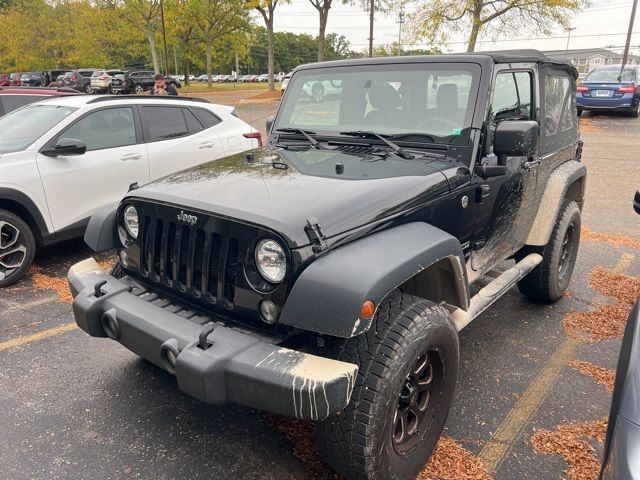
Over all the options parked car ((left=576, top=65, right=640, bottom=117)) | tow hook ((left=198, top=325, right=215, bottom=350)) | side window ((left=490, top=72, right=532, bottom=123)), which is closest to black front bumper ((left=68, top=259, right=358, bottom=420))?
tow hook ((left=198, top=325, right=215, bottom=350))

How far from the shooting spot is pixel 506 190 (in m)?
3.34

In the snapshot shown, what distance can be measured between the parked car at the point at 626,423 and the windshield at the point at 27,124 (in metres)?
5.20

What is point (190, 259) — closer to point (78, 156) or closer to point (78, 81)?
point (78, 156)

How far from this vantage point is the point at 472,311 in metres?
2.95

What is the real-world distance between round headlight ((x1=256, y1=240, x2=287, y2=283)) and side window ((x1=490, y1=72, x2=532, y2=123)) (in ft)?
5.90

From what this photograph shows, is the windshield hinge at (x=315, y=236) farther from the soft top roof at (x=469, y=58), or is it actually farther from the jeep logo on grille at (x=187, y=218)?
the soft top roof at (x=469, y=58)

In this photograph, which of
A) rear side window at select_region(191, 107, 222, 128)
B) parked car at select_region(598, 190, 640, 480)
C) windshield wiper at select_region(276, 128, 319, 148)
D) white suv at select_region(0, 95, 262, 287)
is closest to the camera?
parked car at select_region(598, 190, 640, 480)

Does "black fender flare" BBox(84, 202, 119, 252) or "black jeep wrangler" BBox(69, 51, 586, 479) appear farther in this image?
"black fender flare" BBox(84, 202, 119, 252)

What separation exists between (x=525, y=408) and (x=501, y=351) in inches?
26.6

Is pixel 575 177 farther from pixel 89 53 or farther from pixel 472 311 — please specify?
pixel 89 53

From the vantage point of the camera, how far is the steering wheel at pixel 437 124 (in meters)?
3.07

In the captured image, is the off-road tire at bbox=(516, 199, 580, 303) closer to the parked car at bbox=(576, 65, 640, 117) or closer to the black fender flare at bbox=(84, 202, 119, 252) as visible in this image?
the black fender flare at bbox=(84, 202, 119, 252)

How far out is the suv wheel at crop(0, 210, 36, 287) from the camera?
15.5 feet

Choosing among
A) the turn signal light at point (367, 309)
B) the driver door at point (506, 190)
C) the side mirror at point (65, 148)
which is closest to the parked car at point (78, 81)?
the side mirror at point (65, 148)
